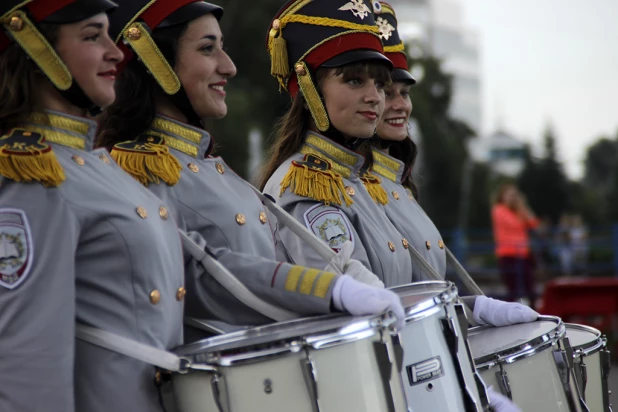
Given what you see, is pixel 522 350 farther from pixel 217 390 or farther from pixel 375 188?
pixel 217 390

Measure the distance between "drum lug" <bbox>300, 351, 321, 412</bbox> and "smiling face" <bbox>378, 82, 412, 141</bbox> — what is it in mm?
2602

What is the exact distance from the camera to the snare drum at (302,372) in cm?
253

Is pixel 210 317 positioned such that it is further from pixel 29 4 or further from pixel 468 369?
pixel 29 4

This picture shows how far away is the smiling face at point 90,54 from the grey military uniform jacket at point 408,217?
6.10 feet

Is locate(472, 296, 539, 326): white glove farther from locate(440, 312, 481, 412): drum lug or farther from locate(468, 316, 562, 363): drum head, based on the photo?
locate(440, 312, 481, 412): drum lug

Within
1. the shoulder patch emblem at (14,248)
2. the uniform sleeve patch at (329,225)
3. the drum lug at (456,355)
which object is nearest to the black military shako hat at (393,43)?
the uniform sleeve patch at (329,225)

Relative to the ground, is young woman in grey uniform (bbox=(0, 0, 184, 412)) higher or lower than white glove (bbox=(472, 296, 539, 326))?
higher

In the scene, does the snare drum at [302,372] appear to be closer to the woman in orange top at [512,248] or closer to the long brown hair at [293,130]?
the long brown hair at [293,130]

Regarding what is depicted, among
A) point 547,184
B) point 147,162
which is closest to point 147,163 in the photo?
point 147,162

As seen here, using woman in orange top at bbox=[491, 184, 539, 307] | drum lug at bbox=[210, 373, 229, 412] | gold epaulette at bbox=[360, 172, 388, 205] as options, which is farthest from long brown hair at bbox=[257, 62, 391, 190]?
woman in orange top at bbox=[491, 184, 539, 307]

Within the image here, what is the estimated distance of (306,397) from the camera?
254cm

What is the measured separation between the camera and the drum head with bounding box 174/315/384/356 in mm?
2543

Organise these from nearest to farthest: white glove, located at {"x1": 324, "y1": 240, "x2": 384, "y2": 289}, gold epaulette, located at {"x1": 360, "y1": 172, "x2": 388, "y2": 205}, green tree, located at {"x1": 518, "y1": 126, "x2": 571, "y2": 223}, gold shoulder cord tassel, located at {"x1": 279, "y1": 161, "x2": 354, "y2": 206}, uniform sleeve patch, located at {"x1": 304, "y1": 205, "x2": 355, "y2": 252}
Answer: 1. white glove, located at {"x1": 324, "y1": 240, "x2": 384, "y2": 289}
2. uniform sleeve patch, located at {"x1": 304, "y1": 205, "x2": 355, "y2": 252}
3. gold shoulder cord tassel, located at {"x1": 279, "y1": 161, "x2": 354, "y2": 206}
4. gold epaulette, located at {"x1": 360, "y1": 172, "x2": 388, "y2": 205}
5. green tree, located at {"x1": 518, "y1": 126, "x2": 571, "y2": 223}

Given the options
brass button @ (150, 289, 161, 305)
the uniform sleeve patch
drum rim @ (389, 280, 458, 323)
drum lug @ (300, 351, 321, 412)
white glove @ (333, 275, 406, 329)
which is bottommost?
drum lug @ (300, 351, 321, 412)
